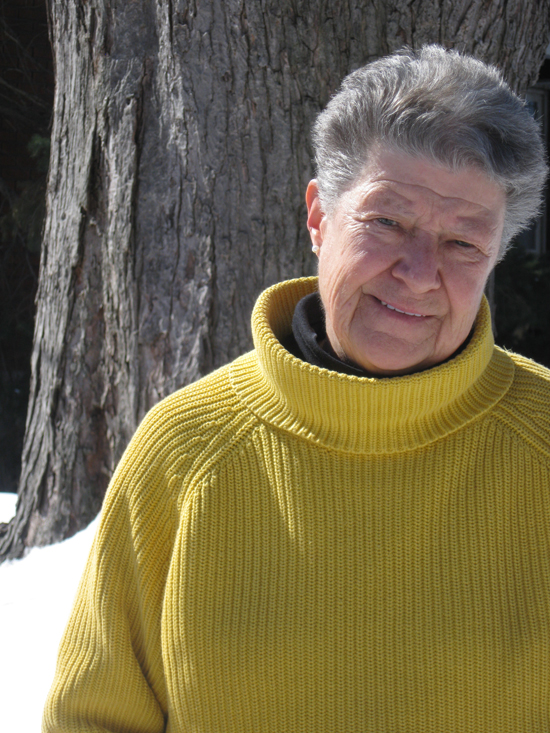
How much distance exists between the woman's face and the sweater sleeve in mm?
546

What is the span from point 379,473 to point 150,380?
117 centimetres

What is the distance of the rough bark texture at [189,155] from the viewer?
222cm

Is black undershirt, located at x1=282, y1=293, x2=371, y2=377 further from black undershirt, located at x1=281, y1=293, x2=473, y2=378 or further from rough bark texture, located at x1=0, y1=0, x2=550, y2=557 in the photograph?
rough bark texture, located at x1=0, y1=0, x2=550, y2=557

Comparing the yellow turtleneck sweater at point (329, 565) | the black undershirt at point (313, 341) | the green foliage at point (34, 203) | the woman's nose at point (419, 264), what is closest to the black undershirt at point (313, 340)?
the black undershirt at point (313, 341)

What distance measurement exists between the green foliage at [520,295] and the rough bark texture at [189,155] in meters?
3.21

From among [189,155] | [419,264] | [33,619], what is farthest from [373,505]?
[33,619]

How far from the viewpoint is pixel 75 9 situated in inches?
98.1

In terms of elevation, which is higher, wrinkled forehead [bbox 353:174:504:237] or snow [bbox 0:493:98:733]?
wrinkled forehead [bbox 353:174:504:237]

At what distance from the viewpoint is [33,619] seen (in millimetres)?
2559

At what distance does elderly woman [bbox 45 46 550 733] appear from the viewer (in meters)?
1.39

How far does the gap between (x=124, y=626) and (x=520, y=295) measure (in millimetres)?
4866

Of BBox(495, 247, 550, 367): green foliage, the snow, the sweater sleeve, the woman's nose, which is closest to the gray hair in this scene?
the woman's nose

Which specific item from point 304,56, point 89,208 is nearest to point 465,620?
point 304,56

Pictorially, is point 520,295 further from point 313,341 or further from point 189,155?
point 313,341
